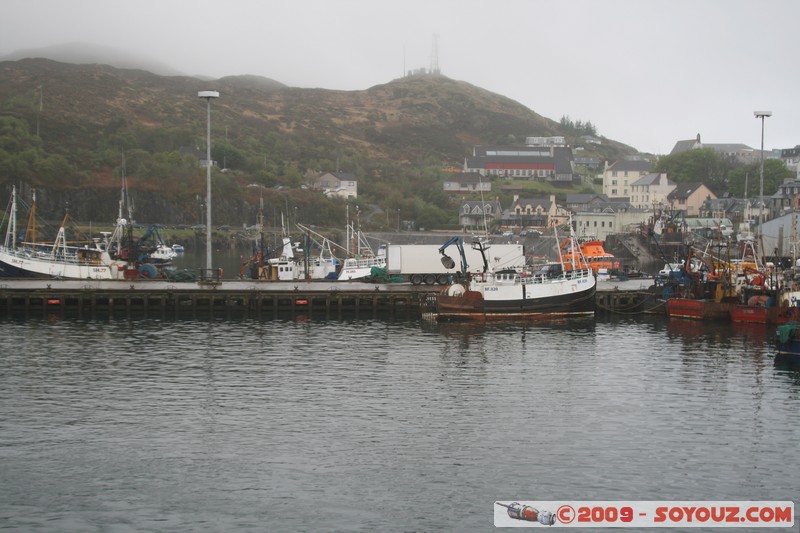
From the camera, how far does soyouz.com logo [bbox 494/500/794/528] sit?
26797 millimetres

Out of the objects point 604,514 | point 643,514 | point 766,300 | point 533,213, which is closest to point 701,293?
point 766,300

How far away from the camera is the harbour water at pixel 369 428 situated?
28.2 metres

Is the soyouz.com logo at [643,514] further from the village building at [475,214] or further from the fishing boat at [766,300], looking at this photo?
the village building at [475,214]

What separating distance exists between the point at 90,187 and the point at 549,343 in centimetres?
14000

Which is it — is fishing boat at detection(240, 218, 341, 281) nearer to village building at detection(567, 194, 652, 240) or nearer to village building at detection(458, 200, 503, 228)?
village building at detection(567, 194, 652, 240)

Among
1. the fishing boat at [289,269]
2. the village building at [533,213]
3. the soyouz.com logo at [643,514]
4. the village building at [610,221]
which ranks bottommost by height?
the soyouz.com logo at [643,514]

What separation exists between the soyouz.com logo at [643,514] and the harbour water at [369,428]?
0.75 meters

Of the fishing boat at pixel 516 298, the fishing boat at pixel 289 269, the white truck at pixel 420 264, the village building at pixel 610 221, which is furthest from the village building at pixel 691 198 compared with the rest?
the fishing boat at pixel 516 298

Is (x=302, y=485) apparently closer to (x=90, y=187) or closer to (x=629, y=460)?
(x=629, y=460)

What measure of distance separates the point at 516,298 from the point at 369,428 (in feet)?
107

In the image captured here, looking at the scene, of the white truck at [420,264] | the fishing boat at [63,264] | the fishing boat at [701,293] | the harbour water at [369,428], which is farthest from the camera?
the white truck at [420,264]

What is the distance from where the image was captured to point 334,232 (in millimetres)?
182125

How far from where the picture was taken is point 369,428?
3609 centimetres

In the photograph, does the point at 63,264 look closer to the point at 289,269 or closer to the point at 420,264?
the point at 289,269
